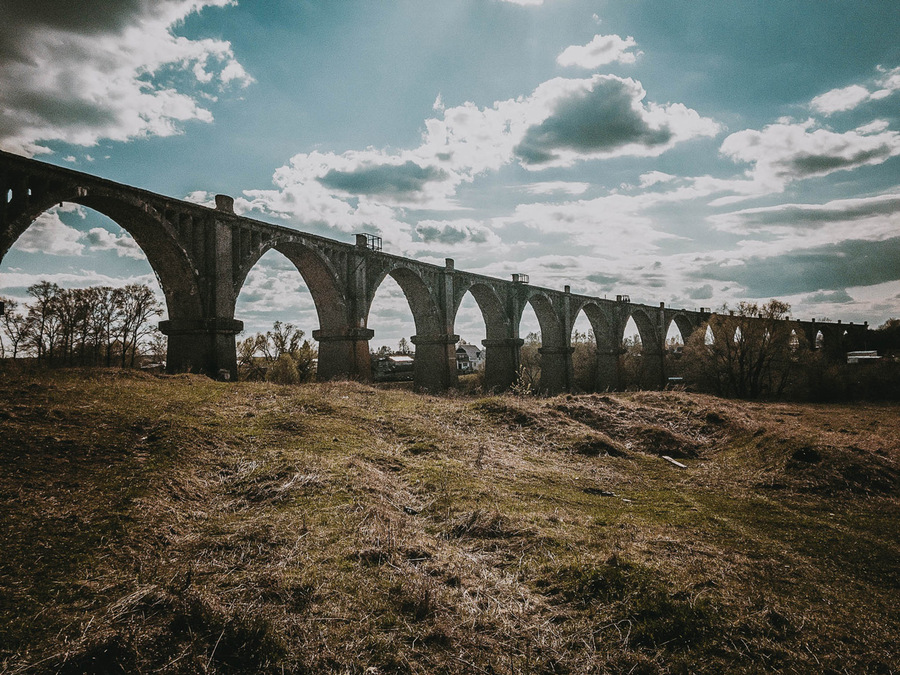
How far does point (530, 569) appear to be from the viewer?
3508 mm

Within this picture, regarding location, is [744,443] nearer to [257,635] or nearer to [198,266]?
[257,635]

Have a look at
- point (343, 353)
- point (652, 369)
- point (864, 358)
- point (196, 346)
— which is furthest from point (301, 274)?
point (864, 358)

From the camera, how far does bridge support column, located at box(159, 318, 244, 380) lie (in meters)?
13.6

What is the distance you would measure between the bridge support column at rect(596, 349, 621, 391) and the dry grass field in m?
34.3

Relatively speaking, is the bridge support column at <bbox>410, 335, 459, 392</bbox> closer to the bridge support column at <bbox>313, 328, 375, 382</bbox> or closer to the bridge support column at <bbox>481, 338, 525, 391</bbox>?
the bridge support column at <bbox>313, 328, 375, 382</bbox>

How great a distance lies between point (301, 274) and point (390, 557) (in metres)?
17.3

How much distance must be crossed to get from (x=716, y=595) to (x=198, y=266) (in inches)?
574

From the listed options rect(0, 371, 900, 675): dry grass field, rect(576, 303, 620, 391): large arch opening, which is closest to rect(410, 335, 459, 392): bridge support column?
rect(0, 371, 900, 675): dry grass field

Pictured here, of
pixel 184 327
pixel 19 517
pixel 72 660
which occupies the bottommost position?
pixel 72 660

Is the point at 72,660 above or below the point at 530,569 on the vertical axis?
above

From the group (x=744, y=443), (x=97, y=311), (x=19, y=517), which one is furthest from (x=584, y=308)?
(x=19, y=517)

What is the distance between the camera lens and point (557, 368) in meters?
34.5

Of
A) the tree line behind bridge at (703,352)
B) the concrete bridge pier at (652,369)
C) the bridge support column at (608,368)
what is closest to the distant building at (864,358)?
the tree line behind bridge at (703,352)

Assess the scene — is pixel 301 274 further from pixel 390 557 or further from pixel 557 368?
pixel 557 368
